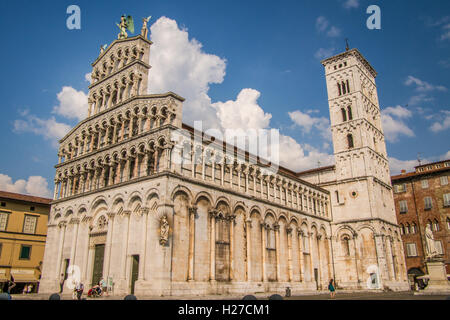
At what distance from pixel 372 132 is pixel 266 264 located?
26935 mm

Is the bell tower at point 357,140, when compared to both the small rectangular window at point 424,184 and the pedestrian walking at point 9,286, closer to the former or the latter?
the small rectangular window at point 424,184

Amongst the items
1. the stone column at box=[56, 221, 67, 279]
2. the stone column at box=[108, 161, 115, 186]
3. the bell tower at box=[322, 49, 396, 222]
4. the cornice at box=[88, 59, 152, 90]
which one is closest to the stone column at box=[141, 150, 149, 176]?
the stone column at box=[108, 161, 115, 186]

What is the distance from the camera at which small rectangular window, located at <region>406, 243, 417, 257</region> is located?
51.6m

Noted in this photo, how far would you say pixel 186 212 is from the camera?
26.6 meters

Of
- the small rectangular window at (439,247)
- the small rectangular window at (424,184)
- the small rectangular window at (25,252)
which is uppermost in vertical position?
the small rectangular window at (424,184)

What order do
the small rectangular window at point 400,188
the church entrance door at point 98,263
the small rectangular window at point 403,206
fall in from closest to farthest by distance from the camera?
the church entrance door at point 98,263 < the small rectangular window at point 403,206 < the small rectangular window at point 400,188

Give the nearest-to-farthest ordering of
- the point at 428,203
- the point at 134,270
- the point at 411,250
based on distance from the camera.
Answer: the point at 134,270
the point at 428,203
the point at 411,250

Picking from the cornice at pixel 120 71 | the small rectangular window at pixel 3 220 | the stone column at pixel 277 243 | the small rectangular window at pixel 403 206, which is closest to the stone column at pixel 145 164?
the cornice at pixel 120 71

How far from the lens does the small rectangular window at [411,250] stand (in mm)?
51569

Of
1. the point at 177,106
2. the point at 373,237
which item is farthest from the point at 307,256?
the point at 177,106

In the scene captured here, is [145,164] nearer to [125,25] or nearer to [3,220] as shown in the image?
[125,25]

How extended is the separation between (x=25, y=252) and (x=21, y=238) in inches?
64.3

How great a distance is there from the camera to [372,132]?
1939 inches

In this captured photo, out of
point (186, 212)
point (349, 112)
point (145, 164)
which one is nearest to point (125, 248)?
point (186, 212)
